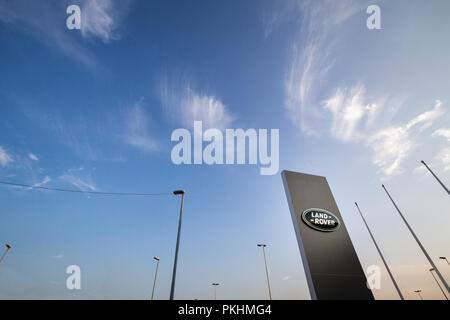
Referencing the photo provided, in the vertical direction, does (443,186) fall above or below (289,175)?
above

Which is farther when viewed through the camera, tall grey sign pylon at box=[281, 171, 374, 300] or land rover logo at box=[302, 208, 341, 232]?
land rover logo at box=[302, 208, 341, 232]

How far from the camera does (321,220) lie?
11.7 m

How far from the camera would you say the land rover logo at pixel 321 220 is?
11375 millimetres

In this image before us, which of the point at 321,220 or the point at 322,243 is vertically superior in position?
the point at 321,220

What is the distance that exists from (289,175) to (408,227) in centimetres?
1666

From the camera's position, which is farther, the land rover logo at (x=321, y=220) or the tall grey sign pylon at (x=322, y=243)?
the land rover logo at (x=321, y=220)

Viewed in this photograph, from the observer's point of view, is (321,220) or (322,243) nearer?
(322,243)

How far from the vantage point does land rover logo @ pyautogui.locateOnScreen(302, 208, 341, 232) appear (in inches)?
448
